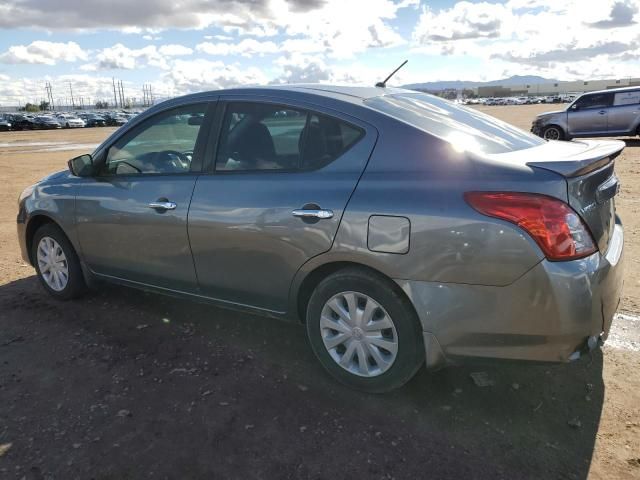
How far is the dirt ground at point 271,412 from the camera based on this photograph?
255 centimetres

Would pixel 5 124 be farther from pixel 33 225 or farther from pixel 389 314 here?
pixel 389 314

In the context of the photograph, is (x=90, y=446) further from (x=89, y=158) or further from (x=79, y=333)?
(x=89, y=158)

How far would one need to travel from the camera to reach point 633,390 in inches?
121

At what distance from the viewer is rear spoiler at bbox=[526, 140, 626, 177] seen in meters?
2.52

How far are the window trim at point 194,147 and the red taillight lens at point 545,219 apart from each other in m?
1.95

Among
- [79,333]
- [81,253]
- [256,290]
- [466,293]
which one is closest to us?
[466,293]

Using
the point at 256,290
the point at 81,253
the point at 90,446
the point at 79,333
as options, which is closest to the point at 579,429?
the point at 256,290

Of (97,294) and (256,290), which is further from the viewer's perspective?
(97,294)

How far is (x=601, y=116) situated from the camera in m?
15.9

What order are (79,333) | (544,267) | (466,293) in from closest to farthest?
(544,267) < (466,293) < (79,333)

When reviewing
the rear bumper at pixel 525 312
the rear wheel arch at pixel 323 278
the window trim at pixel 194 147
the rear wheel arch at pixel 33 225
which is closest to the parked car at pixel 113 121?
the rear wheel arch at pixel 33 225

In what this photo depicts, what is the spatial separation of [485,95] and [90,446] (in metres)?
185

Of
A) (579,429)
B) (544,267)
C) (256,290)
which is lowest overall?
(579,429)

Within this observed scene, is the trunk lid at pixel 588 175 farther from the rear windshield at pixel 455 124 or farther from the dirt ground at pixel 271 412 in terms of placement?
the dirt ground at pixel 271 412
